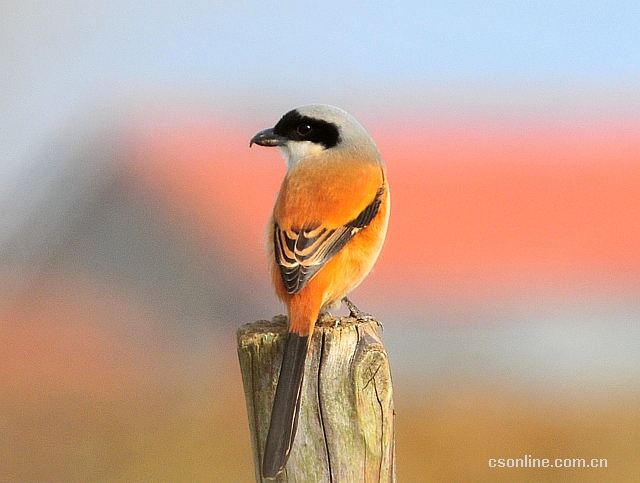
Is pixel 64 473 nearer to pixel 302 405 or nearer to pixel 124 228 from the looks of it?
pixel 124 228

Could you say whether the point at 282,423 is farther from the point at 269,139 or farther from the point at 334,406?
the point at 269,139

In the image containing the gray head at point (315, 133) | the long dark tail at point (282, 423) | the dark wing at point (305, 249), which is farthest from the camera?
the gray head at point (315, 133)

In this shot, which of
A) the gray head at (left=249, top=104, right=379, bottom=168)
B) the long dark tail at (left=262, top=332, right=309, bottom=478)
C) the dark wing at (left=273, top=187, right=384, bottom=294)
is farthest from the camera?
the gray head at (left=249, top=104, right=379, bottom=168)

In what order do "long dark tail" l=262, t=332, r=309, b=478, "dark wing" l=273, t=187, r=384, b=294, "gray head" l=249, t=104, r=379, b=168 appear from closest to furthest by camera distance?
1. "long dark tail" l=262, t=332, r=309, b=478
2. "dark wing" l=273, t=187, r=384, b=294
3. "gray head" l=249, t=104, r=379, b=168

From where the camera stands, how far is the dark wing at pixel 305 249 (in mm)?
2264

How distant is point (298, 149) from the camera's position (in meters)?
2.85

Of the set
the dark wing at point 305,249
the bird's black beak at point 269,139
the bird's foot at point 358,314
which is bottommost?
the bird's foot at point 358,314

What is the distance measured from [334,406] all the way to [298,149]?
119cm

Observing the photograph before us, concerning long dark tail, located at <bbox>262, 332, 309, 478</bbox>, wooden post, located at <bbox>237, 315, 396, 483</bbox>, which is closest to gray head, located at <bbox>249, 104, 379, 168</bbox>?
wooden post, located at <bbox>237, 315, 396, 483</bbox>

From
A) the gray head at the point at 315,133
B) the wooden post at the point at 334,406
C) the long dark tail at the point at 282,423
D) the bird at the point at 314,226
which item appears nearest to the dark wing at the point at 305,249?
the bird at the point at 314,226

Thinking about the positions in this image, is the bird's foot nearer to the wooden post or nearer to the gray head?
the wooden post

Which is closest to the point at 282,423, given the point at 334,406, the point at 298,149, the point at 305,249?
the point at 334,406

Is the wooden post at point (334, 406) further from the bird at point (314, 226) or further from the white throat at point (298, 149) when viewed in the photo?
the white throat at point (298, 149)

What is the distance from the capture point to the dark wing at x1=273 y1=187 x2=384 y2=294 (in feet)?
7.43
